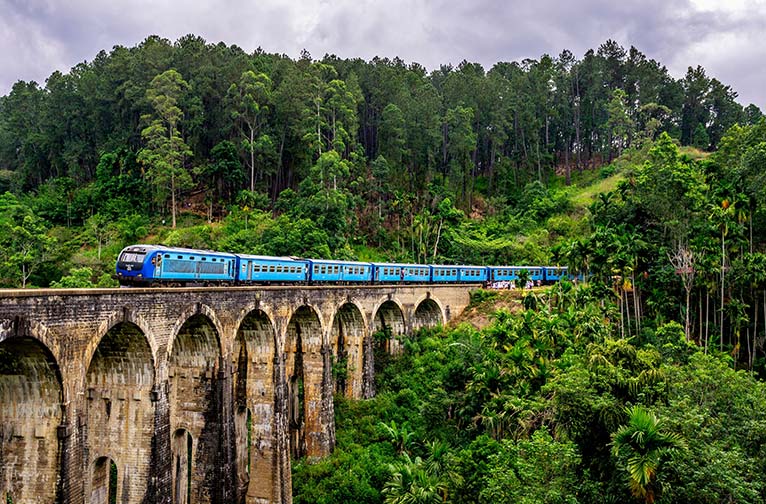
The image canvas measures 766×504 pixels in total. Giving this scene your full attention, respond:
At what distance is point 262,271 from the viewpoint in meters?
27.6

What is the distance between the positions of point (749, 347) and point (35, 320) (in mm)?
37907

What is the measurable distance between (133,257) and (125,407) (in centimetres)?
560

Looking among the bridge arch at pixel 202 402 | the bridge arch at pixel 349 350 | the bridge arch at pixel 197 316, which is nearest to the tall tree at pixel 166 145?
the bridge arch at pixel 349 350

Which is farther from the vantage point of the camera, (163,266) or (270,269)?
(270,269)

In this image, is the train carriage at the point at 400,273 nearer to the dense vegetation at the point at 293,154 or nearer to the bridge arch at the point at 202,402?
the dense vegetation at the point at 293,154

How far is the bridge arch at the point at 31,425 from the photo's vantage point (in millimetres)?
14086

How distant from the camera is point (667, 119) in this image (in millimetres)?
81938

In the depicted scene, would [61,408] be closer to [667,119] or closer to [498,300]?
[498,300]

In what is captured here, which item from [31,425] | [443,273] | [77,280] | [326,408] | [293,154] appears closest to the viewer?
[31,425]

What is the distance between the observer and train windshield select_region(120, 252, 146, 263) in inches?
808

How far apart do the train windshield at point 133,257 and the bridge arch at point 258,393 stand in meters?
6.38

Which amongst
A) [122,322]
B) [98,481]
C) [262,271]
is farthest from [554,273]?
[98,481]

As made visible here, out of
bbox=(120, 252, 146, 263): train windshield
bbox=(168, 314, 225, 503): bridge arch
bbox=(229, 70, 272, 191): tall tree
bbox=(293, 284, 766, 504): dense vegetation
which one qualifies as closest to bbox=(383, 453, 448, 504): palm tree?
bbox=(293, 284, 766, 504): dense vegetation

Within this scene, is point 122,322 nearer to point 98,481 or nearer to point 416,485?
point 98,481
